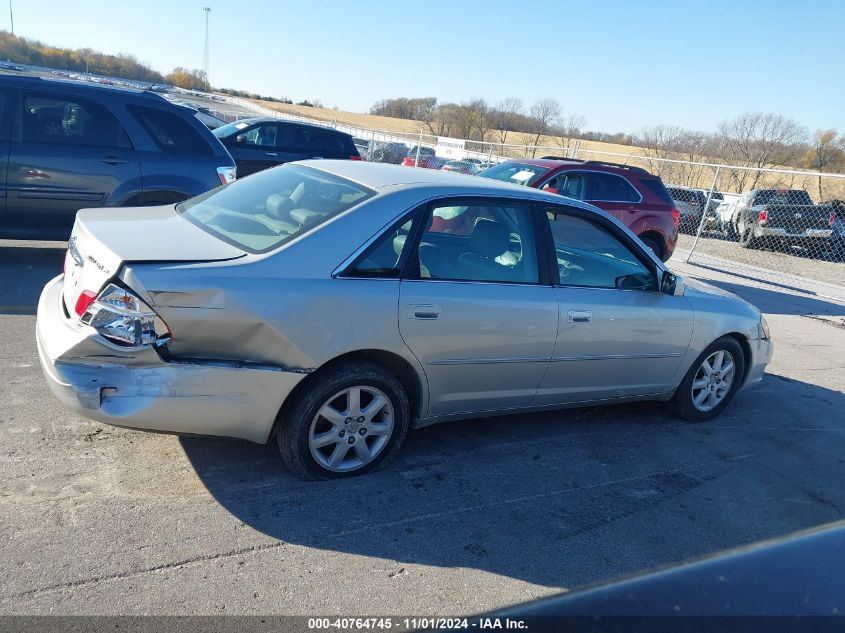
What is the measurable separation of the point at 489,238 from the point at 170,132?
15.1ft

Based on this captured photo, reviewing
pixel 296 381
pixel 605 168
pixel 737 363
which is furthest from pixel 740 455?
pixel 605 168

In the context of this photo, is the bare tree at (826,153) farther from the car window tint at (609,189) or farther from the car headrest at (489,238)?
the car headrest at (489,238)

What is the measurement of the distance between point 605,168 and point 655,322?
6.31 meters

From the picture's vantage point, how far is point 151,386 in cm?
312

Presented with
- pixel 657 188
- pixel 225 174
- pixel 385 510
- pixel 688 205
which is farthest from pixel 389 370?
pixel 688 205

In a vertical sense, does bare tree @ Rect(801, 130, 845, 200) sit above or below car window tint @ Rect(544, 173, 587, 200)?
above

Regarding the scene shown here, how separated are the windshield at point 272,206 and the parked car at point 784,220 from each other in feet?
53.2

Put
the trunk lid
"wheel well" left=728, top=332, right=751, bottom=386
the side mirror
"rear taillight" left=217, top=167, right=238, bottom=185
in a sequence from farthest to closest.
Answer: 1. "rear taillight" left=217, top=167, right=238, bottom=185
2. "wheel well" left=728, top=332, right=751, bottom=386
3. the side mirror
4. the trunk lid

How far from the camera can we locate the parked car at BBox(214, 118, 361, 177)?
13.4 m

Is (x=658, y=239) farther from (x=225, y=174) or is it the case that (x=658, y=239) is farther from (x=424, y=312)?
(x=424, y=312)

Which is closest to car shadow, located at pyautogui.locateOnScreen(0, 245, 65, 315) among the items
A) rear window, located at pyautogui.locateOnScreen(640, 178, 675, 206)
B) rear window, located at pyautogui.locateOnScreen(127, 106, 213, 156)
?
rear window, located at pyautogui.locateOnScreen(127, 106, 213, 156)

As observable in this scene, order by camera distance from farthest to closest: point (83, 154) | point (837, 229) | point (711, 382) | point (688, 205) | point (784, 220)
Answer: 1. point (688, 205)
2. point (837, 229)
3. point (784, 220)
4. point (83, 154)
5. point (711, 382)

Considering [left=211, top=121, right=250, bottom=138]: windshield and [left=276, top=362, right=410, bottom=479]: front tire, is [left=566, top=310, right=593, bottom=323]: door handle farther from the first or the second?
[left=211, top=121, right=250, bottom=138]: windshield

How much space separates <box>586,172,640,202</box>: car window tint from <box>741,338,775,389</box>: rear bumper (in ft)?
16.4
